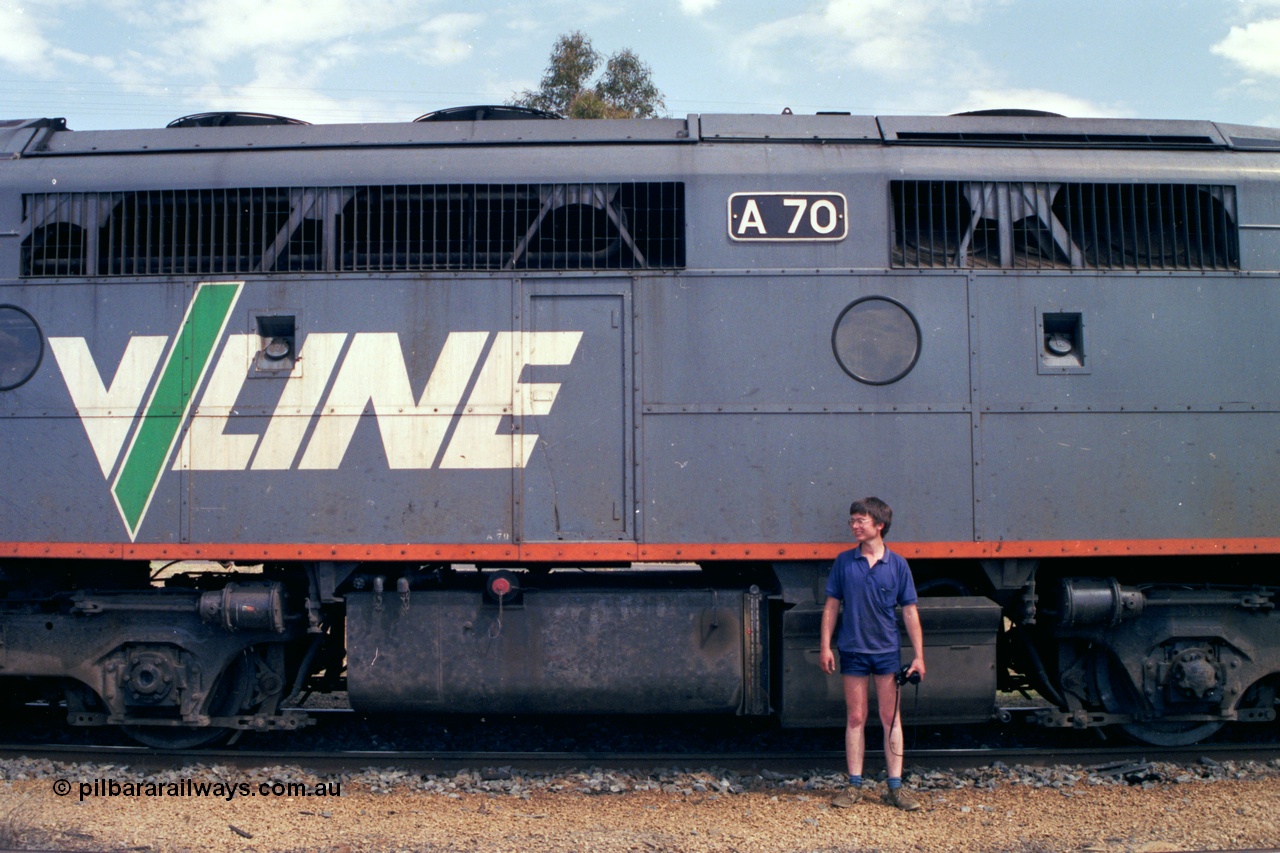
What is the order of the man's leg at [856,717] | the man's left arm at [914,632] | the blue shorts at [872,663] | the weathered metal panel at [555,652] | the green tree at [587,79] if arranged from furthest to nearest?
the green tree at [587,79] < the weathered metal panel at [555,652] < the man's leg at [856,717] < the blue shorts at [872,663] < the man's left arm at [914,632]

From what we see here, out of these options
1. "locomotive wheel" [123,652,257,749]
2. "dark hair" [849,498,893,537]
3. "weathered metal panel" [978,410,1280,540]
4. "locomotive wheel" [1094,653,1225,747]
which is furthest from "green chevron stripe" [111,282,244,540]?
"locomotive wheel" [1094,653,1225,747]

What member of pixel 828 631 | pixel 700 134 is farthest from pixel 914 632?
pixel 700 134

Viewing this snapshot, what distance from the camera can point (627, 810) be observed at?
505 cm

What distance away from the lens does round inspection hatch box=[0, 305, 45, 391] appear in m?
5.55

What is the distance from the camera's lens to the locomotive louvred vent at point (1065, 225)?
5.56 metres

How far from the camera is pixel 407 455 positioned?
17.5 ft

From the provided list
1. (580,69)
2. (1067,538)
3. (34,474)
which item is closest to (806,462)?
(1067,538)

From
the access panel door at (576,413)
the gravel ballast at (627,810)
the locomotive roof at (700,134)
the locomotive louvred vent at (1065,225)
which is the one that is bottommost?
the gravel ballast at (627,810)

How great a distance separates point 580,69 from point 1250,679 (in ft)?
66.4

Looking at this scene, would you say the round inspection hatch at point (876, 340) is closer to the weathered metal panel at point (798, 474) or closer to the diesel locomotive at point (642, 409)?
the diesel locomotive at point (642, 409)

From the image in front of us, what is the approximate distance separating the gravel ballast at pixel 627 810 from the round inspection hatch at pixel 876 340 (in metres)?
2.59

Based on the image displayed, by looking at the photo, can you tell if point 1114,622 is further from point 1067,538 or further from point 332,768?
point 332,768

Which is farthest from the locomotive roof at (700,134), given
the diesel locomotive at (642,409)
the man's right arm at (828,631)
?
the man's right arm at (828,631)

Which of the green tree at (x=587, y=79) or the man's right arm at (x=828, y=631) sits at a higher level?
the green tree at (x=587, y=79)
